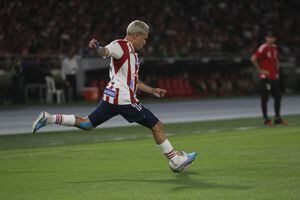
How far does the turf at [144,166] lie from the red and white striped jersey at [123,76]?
96 cm

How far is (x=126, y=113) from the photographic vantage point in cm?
1052

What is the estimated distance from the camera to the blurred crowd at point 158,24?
32438 mm

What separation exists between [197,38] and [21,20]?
32.8ft

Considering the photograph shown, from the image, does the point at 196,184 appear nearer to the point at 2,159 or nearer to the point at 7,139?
the point at 2,159

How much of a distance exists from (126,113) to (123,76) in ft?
1.61

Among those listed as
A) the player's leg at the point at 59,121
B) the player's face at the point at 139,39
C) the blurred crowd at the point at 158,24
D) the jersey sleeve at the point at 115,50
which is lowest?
the blurred crowd at the point at 158,24

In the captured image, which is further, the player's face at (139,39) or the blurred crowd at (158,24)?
the blurred crowd at (158,24)

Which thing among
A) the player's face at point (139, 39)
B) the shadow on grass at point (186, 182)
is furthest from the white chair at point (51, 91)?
the shadow on grass at point (186, 182)

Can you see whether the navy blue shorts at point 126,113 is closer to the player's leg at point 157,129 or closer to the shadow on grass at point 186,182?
the player's leg at point 157,129

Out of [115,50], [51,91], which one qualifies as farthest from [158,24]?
[115,50]

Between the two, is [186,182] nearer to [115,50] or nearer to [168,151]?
[168,151]

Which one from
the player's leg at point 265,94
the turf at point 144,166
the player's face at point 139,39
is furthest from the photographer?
the player's leg at point 265,94

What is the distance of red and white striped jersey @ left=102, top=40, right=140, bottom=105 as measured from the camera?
1032cm

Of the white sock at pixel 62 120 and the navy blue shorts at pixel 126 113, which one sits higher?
the navy blue shorts at pixel 126 113
